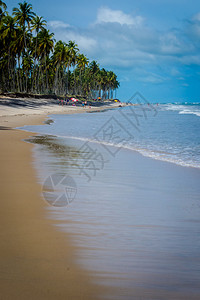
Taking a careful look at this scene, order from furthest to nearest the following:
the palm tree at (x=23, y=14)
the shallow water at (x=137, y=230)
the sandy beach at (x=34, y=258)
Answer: the palm tree at (x=23, y=14)
the shallow water at (x=137, y=230)
the sandy beach at (x=34, y=258)

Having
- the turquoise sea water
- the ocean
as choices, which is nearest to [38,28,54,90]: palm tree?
the turquoise sea water

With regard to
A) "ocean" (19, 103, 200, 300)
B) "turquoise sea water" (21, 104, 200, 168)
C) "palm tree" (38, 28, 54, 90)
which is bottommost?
"turquoise sea water" (21, 104, 200, 168)

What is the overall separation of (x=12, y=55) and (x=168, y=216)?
6737 cm

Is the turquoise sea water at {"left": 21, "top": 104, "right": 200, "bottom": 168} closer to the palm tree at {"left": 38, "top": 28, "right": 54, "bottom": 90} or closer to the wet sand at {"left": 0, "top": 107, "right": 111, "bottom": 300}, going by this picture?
the wet sand at {"left": 0, "top": 107, "right": 111, "bottom": 300}

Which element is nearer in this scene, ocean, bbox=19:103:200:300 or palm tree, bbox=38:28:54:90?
ocean, bbox=19:103:200:300

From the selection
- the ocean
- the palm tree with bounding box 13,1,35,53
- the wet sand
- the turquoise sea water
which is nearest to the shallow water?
the ocean

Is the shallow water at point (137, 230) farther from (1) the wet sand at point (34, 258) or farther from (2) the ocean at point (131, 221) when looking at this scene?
(1) the wet sand at point (34, 258)

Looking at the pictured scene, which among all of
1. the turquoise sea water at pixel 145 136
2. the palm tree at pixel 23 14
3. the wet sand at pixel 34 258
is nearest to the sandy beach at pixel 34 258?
the wet sand at pixel 34 258

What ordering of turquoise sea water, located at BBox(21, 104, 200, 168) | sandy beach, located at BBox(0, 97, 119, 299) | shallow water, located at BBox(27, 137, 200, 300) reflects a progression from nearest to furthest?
sandy beach, located at BBox(0, 97, 119, 299) → shallow water, located at BBox(27, 137, 200, 300) → turquoise sea water, located at BBox(21, 104, 200, 168)

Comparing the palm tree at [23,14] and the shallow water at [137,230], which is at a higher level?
the palm tree at [23,14]

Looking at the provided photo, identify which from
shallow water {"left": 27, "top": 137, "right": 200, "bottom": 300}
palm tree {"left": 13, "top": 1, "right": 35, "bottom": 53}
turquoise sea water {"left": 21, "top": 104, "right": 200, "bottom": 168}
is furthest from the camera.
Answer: palm tree {"left": 13, "top": 1, "right": 35, "bottom": 53}

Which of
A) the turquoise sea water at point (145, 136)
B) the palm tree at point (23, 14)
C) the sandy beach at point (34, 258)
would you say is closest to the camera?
the sandy beach at point (34, 258)

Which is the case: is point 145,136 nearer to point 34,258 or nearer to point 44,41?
point 34,258

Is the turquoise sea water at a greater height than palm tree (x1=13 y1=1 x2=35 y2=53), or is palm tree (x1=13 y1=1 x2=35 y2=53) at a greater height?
palm tree (x1=13 y1=1 x2=35 y2=53)
